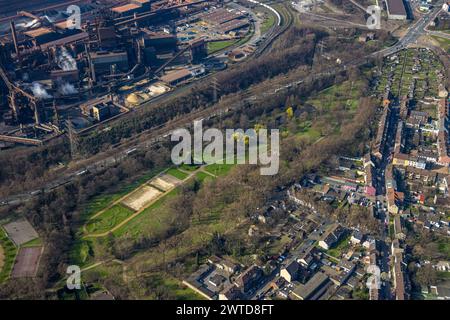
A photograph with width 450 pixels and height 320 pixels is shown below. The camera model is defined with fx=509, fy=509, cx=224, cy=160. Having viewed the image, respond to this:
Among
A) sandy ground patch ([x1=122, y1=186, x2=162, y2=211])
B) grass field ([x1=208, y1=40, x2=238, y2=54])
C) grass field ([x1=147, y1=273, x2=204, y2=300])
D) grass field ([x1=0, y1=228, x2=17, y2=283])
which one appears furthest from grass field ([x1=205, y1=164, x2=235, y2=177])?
grass field ([x1=208, y1=40, x2=238, y2=54])

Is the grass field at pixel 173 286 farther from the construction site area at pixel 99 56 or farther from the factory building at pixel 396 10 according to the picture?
the factory building at pixel 396 10

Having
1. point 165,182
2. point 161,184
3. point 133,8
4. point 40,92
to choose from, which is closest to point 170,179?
point 165,182

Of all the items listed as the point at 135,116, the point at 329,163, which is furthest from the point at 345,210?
the point at 135,116

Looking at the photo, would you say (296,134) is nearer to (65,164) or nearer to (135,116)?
(135,116)

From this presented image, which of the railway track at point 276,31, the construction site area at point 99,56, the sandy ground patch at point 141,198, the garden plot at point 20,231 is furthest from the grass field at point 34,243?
the railway track at point 276,31

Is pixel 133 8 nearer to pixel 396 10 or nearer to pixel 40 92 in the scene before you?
pixel 40 92
